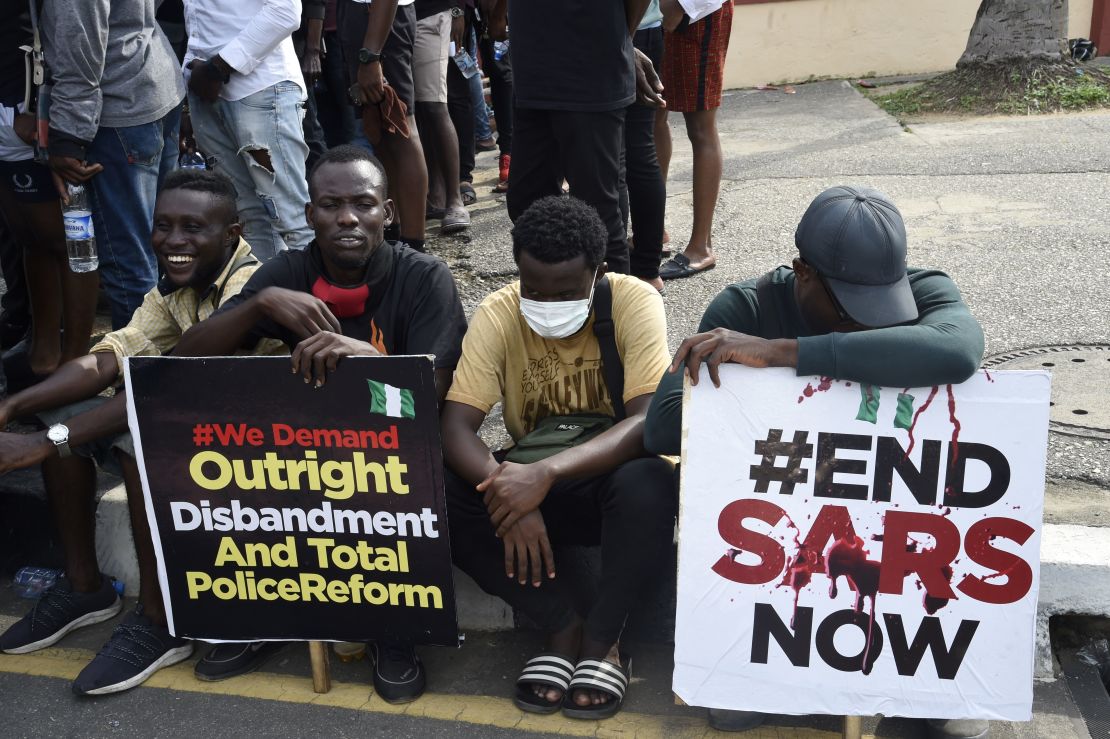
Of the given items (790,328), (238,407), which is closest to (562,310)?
(790,328)

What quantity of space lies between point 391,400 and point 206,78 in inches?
84.1

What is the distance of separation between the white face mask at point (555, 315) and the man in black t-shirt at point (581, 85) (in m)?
1.27

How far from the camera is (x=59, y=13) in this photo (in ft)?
12.9

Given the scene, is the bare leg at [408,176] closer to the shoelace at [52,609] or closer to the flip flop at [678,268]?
the flip flop at [678,268]

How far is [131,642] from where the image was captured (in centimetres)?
323

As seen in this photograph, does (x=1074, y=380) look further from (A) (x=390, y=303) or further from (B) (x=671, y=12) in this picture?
(A) (x=390, y=303)

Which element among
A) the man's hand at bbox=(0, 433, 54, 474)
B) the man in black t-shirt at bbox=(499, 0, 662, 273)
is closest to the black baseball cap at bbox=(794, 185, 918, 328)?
the man in black t-shirt at bbox=(499, 0, 662, 273)

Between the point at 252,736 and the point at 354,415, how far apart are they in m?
0.86

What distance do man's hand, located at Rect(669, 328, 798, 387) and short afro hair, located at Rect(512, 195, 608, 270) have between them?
22.2 inches

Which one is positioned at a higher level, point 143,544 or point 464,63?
point 464,63

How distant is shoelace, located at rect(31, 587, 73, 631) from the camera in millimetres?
3398

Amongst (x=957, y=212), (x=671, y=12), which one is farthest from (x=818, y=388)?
(x=957, y=212)

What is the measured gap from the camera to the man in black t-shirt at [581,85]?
4.22 meters

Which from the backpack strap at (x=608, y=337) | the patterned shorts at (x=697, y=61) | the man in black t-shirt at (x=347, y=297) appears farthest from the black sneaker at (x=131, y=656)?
the patterned shorts at (x=697, y=61)
